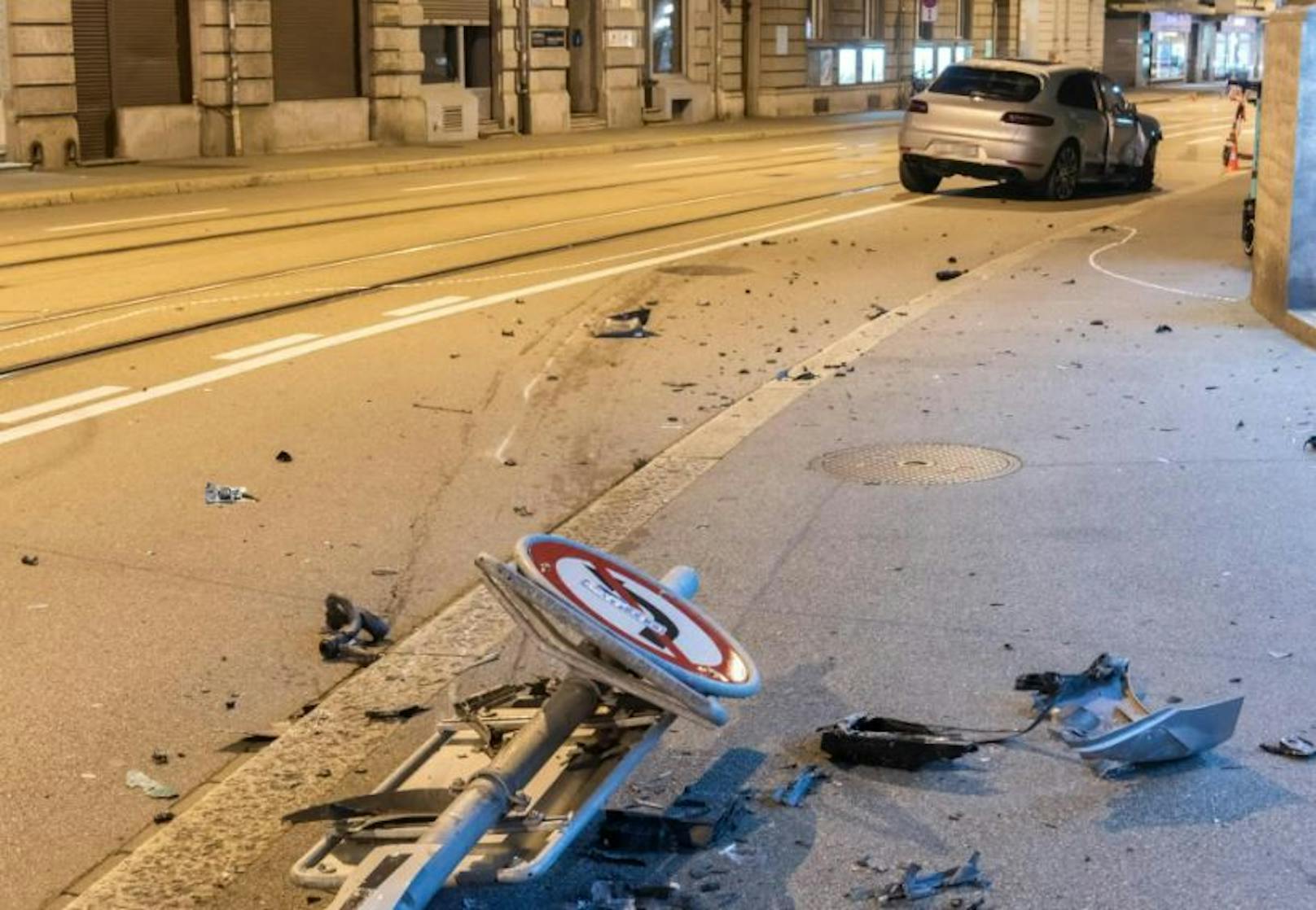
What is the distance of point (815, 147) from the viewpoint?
36031 millimetres

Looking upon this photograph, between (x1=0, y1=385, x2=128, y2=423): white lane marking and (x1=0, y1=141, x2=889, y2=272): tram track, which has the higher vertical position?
(x1=0, y1=385, x2=128, y2=423): white lane marking

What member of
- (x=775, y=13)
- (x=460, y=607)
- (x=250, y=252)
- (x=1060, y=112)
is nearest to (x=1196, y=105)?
(x=775, y=13)

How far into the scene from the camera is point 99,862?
4.47m

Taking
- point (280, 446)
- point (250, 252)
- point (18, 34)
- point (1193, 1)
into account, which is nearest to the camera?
point (280, 446)

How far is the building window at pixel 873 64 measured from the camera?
177ft

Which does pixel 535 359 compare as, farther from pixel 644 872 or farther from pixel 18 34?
pixel 18 34

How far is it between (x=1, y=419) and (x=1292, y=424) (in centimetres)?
601

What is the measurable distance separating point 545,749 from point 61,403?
6.31 meters

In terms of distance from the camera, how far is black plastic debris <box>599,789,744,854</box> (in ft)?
14.5

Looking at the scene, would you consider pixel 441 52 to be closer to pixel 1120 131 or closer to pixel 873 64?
pixel 1120 131

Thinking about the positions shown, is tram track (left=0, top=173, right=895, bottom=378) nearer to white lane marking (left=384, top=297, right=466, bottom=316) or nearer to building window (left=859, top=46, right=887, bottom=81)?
white lane marking (left=384, top=297, right=466, bottom=316)

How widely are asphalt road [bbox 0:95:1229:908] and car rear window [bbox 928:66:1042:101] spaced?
1.38 meters

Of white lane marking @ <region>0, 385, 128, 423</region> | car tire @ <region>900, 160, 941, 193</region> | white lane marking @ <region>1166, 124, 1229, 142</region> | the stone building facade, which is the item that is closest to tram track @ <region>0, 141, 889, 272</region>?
car tire @ <region>900, 160, 941, 193</region>

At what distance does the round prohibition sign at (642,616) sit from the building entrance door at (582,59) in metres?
37.4
